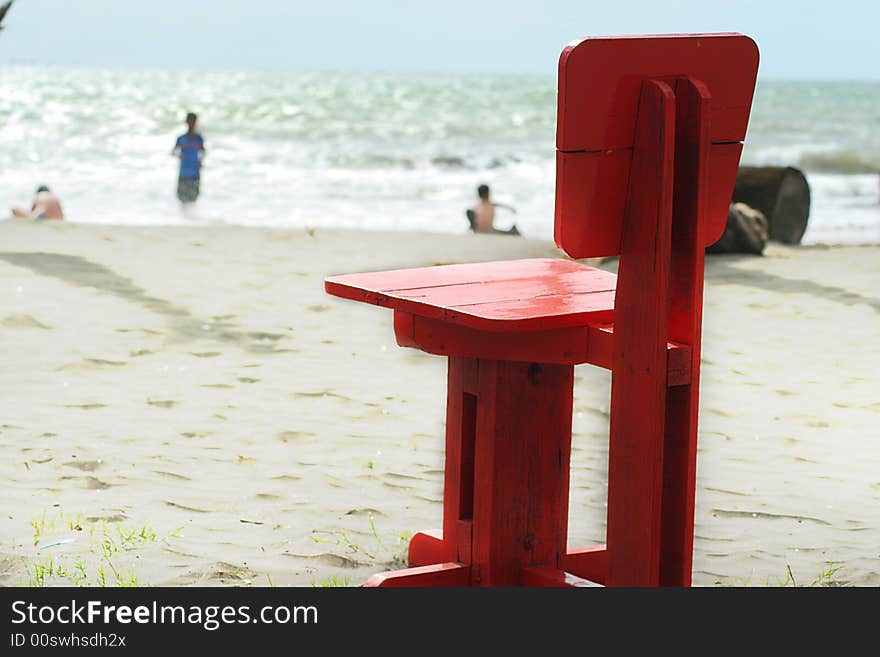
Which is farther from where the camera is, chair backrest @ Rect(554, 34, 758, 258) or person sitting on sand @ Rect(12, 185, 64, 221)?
person sitting on sand @ Rect(12, 185, 64, 221)

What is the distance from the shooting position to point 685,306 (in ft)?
8.79

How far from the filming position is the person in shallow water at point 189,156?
15.4 metres

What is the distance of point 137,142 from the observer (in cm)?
3762

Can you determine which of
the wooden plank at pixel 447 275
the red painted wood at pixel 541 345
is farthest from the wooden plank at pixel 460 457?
the wooden plank at pixel 447 275

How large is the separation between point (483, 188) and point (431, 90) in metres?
64.4

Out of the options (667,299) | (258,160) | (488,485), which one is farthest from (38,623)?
(258,160)

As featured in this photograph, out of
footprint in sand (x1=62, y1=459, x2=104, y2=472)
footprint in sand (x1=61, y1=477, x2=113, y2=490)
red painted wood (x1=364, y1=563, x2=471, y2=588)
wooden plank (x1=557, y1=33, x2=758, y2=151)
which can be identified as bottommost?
footprint in sand (x1=61, y1=477, x2=113, y2=490)

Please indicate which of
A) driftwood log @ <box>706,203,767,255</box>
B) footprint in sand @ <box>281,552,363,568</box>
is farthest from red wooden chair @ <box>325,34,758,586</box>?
driftwood log @ <box>706,203,767,255</box>

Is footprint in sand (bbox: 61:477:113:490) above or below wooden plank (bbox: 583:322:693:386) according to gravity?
below

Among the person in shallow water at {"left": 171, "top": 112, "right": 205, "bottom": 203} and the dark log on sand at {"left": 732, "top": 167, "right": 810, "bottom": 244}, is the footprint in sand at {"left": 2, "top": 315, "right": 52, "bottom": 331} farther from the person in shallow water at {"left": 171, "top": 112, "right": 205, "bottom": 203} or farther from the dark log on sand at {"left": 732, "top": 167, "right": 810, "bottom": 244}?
the person in shallow water at {"left": 171, "top": 112, "right": 205, "bottom": 203}

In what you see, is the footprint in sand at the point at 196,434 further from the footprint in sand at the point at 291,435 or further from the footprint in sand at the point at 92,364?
the footprint in sand at the point at 92,364

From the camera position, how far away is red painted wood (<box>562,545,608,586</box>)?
3383 mm

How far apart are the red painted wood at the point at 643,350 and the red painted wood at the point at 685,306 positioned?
0.08m

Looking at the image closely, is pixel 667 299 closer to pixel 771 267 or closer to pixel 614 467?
pixel 614 467
